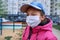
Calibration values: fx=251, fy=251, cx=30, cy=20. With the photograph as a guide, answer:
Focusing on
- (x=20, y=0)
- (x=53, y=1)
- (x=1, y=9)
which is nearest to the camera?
(x=1, y=9)

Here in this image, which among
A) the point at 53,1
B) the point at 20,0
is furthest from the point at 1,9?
the point at 53,1

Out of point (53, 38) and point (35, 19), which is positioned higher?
point (35, 19)

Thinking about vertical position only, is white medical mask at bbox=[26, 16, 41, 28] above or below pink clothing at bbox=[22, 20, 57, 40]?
above

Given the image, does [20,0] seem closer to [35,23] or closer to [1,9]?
[1,9]

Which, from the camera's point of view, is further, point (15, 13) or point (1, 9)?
point (15, 13)

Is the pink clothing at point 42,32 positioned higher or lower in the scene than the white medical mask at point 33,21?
lower

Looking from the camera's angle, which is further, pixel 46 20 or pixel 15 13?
pixel 15 13

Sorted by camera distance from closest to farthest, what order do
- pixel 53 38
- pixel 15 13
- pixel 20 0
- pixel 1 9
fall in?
pixel 53 38, pixel 1 9, pixel 15 13, pixel 20 0

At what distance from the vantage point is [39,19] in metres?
2.20

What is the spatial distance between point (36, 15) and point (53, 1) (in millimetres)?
19772

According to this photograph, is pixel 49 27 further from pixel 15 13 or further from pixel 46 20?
pixel 15 13

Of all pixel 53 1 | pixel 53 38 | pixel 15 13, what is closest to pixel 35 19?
pixel 53 38

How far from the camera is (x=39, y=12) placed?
2172mm

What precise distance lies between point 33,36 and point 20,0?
16.2m
